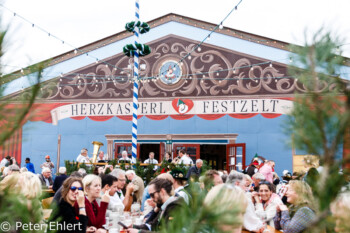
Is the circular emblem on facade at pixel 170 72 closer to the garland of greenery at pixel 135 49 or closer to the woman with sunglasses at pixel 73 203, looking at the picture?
the garland of greenery at pixel 135 49

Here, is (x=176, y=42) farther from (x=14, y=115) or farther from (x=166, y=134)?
(x=14, y=115)

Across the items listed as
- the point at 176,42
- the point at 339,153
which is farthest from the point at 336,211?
the point at 176,42

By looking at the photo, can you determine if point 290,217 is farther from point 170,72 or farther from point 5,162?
point 170,72

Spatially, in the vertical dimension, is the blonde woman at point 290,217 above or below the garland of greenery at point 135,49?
below

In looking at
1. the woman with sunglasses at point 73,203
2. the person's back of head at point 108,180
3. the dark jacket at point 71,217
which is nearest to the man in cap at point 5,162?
the person's back of head at point 108,180

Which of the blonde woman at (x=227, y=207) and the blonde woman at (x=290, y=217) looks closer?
the blonde woman at (x=227, y=207)

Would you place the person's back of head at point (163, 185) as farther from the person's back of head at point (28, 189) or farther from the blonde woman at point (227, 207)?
the blonde woman at point (227, 207)

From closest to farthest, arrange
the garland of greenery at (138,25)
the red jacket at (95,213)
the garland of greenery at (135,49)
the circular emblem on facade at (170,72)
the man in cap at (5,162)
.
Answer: the red jacket at (95,213) → the garland of greenery at (135,49) → the garland of greenery at (138,25) → the man in cap at (5,162) → the circular emblem on facade at (170,72)

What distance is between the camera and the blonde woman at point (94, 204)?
4.28 metres

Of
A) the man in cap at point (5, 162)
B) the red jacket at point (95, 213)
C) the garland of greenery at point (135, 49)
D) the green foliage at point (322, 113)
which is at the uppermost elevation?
the garland of greenery at point (135, 49)

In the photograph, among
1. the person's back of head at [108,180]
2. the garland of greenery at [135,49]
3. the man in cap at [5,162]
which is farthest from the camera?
the man in cap at [5,162]

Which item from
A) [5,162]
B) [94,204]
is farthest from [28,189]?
[5,162]

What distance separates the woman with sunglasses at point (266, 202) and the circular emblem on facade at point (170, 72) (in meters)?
9.61

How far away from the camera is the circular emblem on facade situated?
48.2 feet
